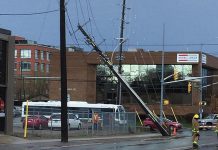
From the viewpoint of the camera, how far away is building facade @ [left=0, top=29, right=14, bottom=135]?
30.5m

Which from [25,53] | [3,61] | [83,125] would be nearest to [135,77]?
[83,125]

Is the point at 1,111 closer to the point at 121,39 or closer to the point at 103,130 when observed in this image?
the point at 103,130

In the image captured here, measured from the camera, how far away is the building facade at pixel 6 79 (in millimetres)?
30469

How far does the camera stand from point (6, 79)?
30891 millimetres

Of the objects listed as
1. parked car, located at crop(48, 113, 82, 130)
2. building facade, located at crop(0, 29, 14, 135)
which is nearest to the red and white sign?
parked car, located at crop(48, 113, 82, 130)

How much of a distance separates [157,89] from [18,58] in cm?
5643

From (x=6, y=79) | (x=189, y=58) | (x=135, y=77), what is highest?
(x=189, y=58)

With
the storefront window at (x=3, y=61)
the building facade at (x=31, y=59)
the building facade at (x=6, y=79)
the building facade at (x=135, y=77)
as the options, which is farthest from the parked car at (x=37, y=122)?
the building facade at (x=31, y=59)

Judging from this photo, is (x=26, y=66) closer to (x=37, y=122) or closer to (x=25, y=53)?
(x=25, y=53)

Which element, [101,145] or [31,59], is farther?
[31,59]

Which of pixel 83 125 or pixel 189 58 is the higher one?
pixel 189 58

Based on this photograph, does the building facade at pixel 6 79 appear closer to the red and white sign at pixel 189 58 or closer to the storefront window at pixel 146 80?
the storefront window at pixel 146 80

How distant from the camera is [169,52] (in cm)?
8688

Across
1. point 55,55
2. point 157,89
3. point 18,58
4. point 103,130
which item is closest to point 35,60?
point 18,58
